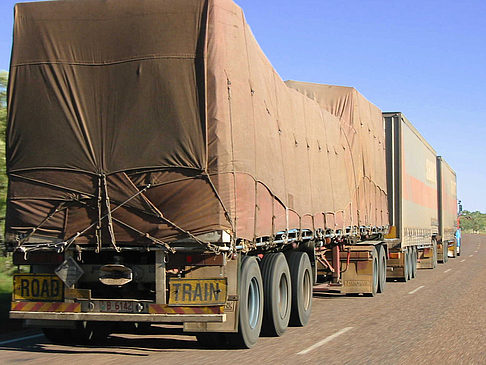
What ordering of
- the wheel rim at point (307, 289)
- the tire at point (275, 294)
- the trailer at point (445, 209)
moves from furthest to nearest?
the trailer at point (445, 209)
the wheel rim at point (307, 289)
the tire at point (275, 294)

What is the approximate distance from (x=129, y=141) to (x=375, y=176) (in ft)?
40.7

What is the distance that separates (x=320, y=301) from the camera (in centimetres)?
1727

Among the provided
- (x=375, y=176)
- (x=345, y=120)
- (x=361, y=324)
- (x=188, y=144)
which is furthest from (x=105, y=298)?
(x=375, y=176)

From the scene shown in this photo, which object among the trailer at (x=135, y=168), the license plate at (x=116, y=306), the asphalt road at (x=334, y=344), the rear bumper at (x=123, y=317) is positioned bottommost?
the asphalt road at (x=334, y=344)

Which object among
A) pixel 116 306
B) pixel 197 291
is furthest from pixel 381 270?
pixel 116 306

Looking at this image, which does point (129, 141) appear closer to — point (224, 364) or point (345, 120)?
point (224, 364)

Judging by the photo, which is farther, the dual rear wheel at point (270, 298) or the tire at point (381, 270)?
the tire at point (381, 270)

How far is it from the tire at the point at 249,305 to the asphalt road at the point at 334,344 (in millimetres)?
157

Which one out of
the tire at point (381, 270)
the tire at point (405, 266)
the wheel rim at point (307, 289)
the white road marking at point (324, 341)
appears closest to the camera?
the white road marking at point (324, 341)

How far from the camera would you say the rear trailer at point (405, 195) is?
22.7 meters

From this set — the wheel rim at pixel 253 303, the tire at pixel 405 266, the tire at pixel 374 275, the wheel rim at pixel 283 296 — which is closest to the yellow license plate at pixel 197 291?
the wheel rim at pixel 253 303

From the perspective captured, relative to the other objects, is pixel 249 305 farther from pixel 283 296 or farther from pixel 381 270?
pixel 381 270

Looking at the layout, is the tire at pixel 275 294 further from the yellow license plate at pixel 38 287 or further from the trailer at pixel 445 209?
the trailer at pixel 445 209

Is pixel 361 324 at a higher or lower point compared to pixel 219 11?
lower
